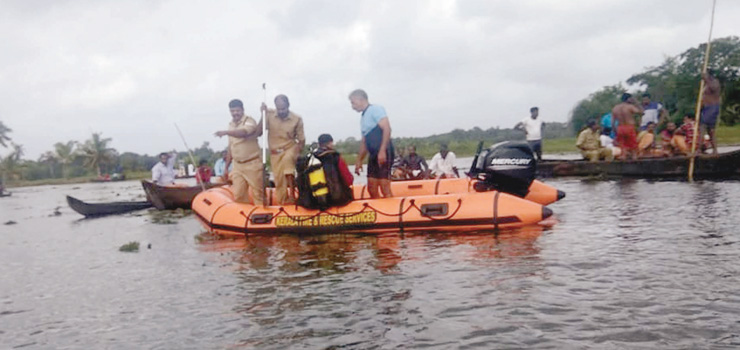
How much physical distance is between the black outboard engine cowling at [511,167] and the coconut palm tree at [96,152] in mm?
67661

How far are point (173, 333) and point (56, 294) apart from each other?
2727 mm

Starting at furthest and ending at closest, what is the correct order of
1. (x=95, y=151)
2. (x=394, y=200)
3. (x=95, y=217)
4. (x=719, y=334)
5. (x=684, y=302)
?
(x=95, y=151), (x=95, y=217), (x=394, y=200), (x=684, y=302), (x=719, y=334)

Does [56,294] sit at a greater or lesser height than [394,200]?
lesser

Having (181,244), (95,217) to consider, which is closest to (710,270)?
(181,244)

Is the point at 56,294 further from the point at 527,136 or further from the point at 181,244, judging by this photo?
the point at 527,136

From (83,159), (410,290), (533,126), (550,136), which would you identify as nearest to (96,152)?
(83,159)

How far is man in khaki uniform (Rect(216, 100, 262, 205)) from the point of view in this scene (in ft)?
36.0

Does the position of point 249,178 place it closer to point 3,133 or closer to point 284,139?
point 284,139

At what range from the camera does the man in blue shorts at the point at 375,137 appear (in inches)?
385

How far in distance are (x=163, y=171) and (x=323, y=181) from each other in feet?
32.6

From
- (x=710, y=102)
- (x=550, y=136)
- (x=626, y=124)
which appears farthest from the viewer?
(x=550, y=136)

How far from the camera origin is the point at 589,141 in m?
18.6

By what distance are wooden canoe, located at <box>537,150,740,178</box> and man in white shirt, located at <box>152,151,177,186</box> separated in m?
11.3

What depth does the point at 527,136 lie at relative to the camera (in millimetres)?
18703
